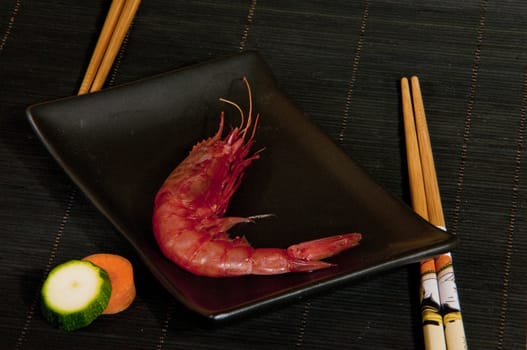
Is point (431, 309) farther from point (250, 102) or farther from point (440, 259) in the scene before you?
point (250, 102)

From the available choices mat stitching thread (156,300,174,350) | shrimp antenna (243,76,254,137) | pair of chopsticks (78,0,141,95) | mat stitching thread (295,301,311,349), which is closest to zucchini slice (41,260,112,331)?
mat stitching thread (156,300,174,350)

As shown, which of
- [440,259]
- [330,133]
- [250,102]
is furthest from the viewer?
[330,133]

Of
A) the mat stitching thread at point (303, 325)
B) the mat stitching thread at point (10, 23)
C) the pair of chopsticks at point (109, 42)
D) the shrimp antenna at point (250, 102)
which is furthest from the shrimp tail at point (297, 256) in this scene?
the mat stitching thread at point (10, 23)

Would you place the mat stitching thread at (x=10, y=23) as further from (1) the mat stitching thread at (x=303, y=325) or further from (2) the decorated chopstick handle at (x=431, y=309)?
(2) the decorated chopstick handle at (x=431, y=309)

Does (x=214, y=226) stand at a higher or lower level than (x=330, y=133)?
lower

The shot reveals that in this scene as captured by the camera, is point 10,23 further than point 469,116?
Yes

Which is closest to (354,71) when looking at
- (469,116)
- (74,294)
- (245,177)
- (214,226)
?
(469,116)

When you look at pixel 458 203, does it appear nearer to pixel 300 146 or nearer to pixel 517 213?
pixel 517 213

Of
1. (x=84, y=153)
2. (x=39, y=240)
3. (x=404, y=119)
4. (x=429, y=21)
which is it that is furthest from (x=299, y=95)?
(x=39, y=240)
